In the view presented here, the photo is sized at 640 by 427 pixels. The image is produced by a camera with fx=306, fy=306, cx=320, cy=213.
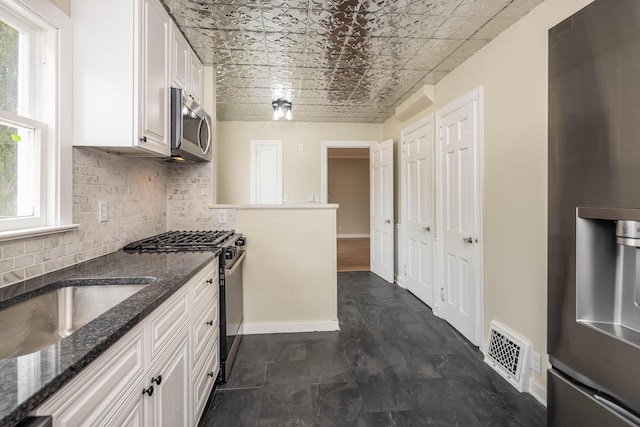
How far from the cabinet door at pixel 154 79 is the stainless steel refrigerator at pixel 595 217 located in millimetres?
1893

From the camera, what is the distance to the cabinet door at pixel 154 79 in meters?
1.59

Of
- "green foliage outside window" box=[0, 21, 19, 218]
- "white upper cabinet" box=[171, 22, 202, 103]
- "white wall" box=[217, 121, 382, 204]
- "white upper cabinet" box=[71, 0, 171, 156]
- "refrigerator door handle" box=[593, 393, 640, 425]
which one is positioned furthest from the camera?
"white wall" box=[217, 121, 382, 204]

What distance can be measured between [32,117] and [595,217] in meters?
2.26

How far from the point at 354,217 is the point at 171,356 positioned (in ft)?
25.7

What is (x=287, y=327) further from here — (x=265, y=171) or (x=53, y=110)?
(x=265, y=171)

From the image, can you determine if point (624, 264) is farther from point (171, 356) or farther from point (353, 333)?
point (353, 333)

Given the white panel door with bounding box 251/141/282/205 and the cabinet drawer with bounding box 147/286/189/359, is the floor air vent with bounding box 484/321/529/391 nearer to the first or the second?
the cabinet drawer with bounding box 147/286/189/359

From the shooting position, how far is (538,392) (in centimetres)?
182

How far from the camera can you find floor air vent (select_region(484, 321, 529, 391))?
192 centimetres

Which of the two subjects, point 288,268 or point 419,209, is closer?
point 288,268

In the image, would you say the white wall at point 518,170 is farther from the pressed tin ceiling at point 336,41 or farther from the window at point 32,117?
the window at point 32,117

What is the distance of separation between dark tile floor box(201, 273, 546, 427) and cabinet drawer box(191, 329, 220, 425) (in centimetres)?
13

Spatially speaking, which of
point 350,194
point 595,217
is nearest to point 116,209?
point 595,217

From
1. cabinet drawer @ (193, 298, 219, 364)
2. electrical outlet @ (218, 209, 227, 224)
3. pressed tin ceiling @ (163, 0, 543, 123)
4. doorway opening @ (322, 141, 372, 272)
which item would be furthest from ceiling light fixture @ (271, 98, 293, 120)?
doorway opening @ (322, 141, 372, 272)
